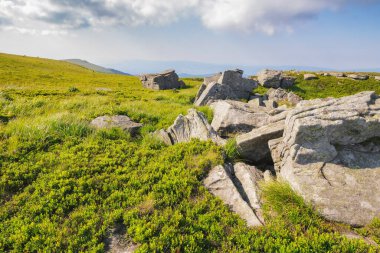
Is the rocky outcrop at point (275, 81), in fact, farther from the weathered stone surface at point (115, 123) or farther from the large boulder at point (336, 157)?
the large boulder at point (336, 157)

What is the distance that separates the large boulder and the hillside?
0.69 m

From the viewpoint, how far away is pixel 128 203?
920cm

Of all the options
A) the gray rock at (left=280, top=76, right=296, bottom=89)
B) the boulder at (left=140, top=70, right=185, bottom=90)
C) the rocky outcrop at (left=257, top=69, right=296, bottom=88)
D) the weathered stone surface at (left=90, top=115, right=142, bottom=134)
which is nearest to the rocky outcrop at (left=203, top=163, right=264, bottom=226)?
the weathered stone surface at (left=90, top=115, right=142, bottom=134)

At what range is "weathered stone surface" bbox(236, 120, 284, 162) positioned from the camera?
12805 mm

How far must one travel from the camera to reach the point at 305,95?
4381cm

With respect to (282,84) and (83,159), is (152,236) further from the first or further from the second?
(282,84)

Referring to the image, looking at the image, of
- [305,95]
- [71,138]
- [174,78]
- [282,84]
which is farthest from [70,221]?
[174,78]

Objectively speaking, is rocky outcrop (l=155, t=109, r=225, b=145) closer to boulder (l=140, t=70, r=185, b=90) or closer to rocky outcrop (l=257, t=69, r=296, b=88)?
rocky outcrop (l=257, t=69, r=296, b=88)

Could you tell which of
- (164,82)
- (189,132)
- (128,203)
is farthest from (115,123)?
(164,82)

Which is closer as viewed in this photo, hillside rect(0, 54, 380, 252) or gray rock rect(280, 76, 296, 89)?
hillside rect(0, 54, 380, 252)

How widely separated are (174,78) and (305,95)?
29.1m

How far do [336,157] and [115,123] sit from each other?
41.7 feet

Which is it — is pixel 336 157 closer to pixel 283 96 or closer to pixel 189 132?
pixel 189 132

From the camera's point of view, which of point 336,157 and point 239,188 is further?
point 239,188
